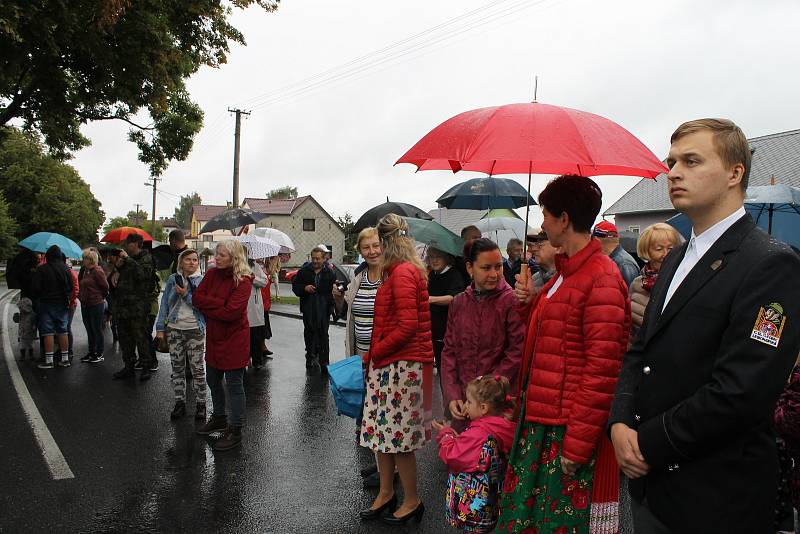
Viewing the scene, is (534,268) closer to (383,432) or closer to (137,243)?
(383,432)

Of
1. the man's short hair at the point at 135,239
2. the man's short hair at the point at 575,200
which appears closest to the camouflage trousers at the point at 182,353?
the man's short hair at the point at 135,239

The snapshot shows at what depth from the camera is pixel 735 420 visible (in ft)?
5.76

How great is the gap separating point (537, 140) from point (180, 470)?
4.05 meters

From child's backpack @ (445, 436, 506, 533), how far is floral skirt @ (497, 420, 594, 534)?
0.25 metres

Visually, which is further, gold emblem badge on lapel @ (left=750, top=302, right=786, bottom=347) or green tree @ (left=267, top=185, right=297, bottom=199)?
green tree @ (left=267, top=185, right=297, bottom=199)

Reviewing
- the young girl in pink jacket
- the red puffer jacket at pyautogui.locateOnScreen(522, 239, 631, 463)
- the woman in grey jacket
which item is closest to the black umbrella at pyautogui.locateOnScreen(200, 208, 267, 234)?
the woman in grey jacket

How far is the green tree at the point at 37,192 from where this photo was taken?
55312 mm

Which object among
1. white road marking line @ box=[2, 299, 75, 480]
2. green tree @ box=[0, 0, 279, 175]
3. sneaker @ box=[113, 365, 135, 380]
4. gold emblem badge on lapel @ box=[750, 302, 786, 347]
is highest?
green tree @ box=[0, 0, 279, 175]

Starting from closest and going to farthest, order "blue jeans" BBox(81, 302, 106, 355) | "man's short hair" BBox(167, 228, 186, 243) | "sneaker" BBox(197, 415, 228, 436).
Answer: "sneaker" BBox(197, 415, 228, 436) < "man's short hair" BBox(167, 228, 186, 243) < "blue jeans" BBox(81, 302, 106, 355)

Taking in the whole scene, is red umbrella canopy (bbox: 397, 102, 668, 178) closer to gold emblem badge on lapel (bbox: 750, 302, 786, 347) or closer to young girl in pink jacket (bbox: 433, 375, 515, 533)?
young girl in pink jacket (bbox: 433, 375, 515, 533)

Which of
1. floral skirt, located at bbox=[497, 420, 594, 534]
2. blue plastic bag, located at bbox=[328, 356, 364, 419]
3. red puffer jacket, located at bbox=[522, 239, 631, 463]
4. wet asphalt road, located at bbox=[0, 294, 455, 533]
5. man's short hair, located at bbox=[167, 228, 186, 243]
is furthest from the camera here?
man's short hair, located at bbox=[167, 228, 186, 243]

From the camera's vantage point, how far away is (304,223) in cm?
6719

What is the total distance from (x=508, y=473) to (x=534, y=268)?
5.43 meters

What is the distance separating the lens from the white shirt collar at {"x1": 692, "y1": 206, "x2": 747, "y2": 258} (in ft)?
6.48
